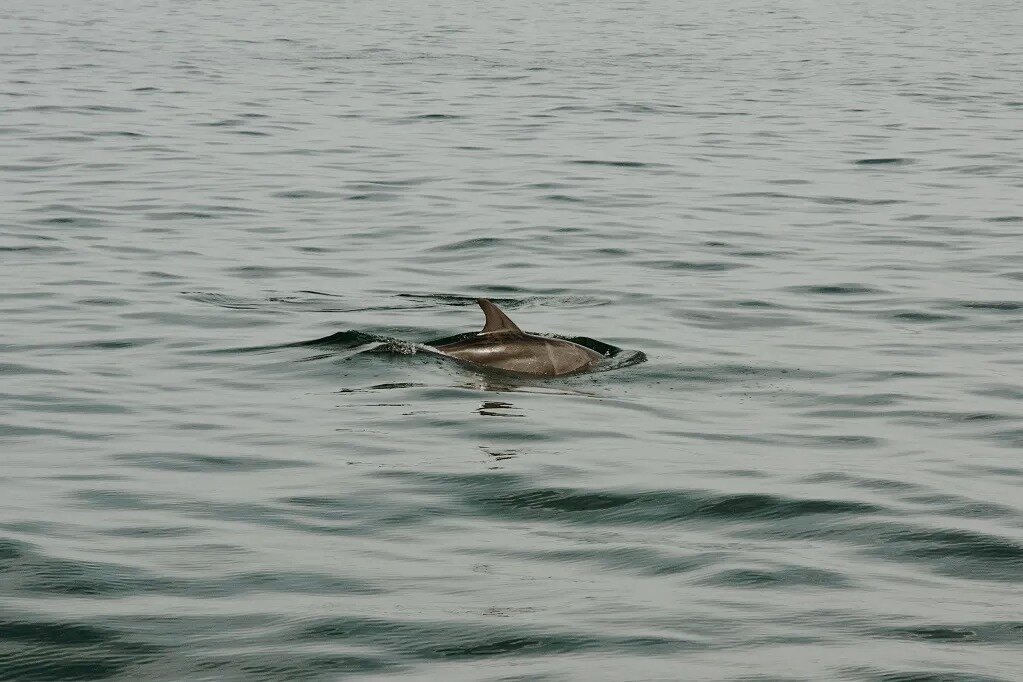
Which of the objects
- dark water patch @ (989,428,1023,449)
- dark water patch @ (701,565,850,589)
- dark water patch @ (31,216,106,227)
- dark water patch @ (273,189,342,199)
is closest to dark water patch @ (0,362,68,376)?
dark water patch @ (701,565,850,589)

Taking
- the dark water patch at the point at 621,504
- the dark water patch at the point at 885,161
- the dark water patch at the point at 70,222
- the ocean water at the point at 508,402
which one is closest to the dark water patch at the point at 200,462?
the ocean water at the point at 508,402

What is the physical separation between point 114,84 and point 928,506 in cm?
2646

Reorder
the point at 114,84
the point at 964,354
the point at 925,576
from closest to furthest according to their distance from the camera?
the point at 925,576
the point at 964,354
the point at 114,84

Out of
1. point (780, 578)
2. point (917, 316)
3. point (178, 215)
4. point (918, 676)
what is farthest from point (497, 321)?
point (178, 215)

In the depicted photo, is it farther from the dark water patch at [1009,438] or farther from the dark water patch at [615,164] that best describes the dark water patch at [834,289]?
the dark water patch at [615,164]

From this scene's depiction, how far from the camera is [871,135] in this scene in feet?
86.0

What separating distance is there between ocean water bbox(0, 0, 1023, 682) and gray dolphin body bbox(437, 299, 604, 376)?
0.49 feet

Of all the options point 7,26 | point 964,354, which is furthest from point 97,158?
point 7,26

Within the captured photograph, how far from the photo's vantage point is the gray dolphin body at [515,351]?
1077 centimetres

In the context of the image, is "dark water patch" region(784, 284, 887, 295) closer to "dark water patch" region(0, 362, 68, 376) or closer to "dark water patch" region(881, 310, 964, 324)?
"dark water patch" region(881, 310, 964, 324)

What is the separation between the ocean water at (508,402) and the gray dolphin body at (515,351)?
5.9 inches

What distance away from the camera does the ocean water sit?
642 centimetres

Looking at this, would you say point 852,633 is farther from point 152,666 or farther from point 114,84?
point 114,84

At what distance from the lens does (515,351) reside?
35.4ft
